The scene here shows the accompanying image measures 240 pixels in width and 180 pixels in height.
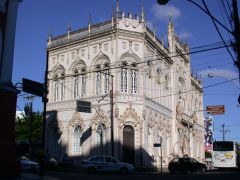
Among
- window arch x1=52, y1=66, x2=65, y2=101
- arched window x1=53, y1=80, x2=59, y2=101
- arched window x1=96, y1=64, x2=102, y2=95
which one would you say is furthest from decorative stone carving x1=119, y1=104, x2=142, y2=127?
arched window x1=53, y1=80, x2=59, y2=101

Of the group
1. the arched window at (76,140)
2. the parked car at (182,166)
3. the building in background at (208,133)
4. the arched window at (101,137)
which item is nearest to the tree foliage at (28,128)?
the arched window at (76,140)

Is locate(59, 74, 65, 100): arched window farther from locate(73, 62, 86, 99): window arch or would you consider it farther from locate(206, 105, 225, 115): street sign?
locate(206, 105, 225, 115): street sign

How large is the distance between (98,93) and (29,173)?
1680 cm

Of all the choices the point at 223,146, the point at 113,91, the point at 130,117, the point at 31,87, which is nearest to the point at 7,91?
the point at 31,87

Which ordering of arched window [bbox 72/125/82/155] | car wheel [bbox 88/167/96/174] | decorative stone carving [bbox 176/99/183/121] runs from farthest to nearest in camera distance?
decorative stone carving [bbox 176/99/183/121], arched window [bbox 72/125/82/155], car wheel [bbox 88/167/96/174]

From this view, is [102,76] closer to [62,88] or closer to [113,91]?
[113,91]

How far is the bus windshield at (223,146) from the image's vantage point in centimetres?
3678

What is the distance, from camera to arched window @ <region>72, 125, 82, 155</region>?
38.4m

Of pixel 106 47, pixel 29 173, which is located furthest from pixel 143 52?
pixel 29 173

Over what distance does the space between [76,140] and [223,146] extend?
564 inches

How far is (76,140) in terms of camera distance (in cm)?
3884

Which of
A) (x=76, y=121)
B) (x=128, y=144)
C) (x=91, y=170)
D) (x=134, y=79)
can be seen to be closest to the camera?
(x=91, y=170)

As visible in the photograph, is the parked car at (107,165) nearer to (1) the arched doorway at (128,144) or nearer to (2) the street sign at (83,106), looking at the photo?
(2) the street sign at (83,106)

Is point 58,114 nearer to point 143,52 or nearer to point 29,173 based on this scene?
point 143,52
